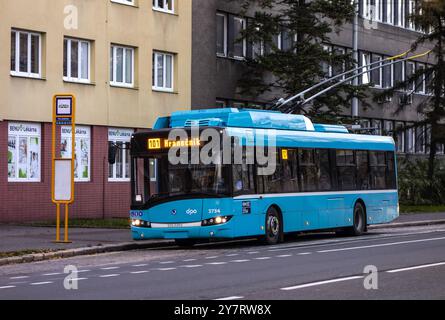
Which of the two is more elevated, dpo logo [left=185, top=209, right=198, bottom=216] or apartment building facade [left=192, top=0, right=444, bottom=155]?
apartment building facade [left=192, top=0, right=444, bottom=155]

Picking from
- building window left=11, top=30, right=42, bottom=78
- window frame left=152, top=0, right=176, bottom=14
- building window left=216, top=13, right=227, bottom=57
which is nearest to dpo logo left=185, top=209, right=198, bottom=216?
building window left=11, top=30, right=42, bottom=78

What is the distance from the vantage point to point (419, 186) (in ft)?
173

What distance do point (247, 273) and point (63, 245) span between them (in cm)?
829

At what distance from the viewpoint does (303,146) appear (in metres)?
26.5

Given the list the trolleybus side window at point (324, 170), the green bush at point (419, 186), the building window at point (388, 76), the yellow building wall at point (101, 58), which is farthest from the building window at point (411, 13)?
the trolleybus side window at point (324, 170)

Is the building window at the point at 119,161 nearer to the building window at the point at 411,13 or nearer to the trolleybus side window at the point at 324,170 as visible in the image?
the trolleybus side window at the point at 324,170

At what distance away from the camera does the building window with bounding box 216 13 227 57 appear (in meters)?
43.8

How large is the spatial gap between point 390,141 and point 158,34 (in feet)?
40.3

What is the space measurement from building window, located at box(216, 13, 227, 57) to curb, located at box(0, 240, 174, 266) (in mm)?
18711

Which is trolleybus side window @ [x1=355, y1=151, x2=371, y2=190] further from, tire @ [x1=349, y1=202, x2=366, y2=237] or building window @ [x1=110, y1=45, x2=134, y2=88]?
building window @ [x1=110, y1=45, x2=134, y2=88]

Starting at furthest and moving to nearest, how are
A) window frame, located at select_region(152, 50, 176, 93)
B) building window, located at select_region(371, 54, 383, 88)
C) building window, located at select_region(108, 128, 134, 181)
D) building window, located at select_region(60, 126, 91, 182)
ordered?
building window, located at select_region(371, 54, 383, 88)
window frame, located at select_region(152, 50, 176, 93)
building window, located at select_region(108, 128, 134, 181)
building window, located at select_region(60, 126, 91, 182)

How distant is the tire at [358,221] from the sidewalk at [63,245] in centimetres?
592

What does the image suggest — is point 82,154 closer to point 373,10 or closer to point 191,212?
point 191,212
